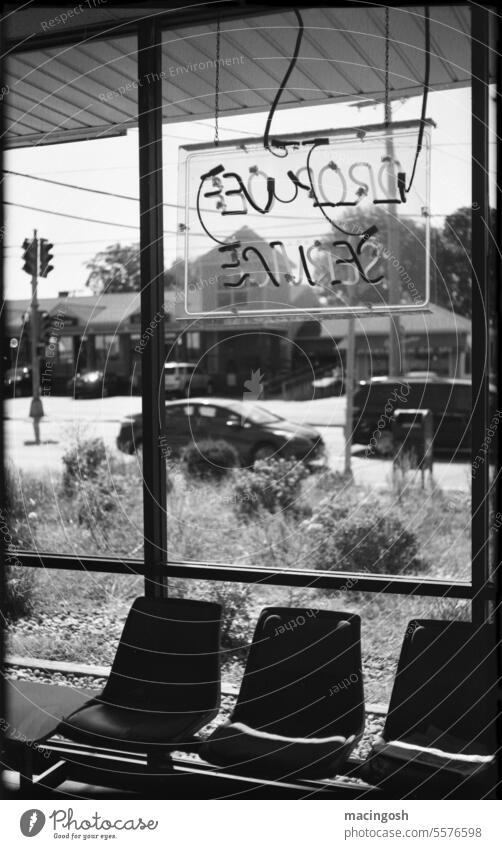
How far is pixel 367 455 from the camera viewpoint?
351 inches

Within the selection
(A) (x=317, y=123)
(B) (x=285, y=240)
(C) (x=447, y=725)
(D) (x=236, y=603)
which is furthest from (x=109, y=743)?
(A) (x=317, y=123)

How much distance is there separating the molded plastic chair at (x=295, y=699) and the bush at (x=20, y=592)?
2.40 metres

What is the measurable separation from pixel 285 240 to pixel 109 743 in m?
1.67

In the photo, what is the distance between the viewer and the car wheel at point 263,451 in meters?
8.91

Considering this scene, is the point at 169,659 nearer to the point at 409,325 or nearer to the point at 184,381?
the point at 184,381

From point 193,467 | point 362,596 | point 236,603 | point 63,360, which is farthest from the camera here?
point 63,360

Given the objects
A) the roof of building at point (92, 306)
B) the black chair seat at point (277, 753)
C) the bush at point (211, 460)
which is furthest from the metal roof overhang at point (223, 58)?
the bush at point (211, 460)

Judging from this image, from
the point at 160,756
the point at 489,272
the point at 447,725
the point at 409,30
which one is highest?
the point at 409,30

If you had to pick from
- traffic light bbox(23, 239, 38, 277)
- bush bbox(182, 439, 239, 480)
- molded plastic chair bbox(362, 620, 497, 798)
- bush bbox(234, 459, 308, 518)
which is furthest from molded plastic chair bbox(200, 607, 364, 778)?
bush bbox(182, 439, 239, 480)

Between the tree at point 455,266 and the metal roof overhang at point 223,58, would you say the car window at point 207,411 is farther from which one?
the metal roof overhang at point 223,58

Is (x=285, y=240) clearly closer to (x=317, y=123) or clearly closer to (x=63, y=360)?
(x=317, y=123)

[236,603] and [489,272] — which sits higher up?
[489,272]

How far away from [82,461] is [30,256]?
8.15 feet
